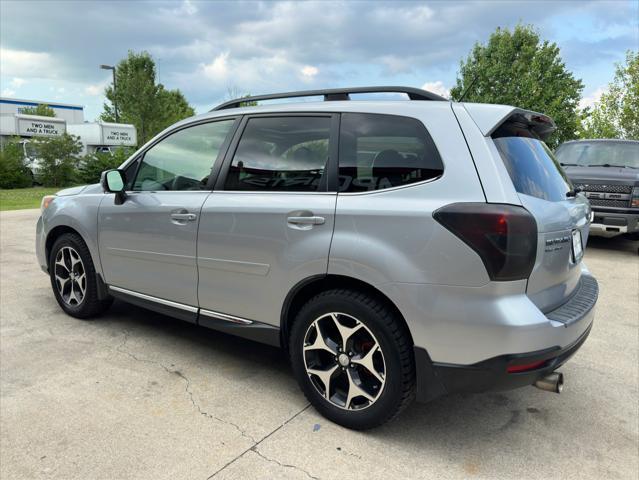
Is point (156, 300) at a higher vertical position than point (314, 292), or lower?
lower

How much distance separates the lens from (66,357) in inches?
142

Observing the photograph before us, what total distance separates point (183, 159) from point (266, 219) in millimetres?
1107

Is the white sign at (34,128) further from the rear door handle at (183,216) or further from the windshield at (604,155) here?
the rear door handle at (183,216)

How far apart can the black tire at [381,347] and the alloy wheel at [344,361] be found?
0.03 meters

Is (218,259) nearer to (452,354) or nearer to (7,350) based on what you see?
(452,354)

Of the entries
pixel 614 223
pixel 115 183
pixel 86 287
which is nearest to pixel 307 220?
pixel 115 183

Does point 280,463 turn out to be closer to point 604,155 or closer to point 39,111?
point 604,155

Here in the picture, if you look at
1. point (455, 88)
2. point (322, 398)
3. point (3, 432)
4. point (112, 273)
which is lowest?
point (3, 432)

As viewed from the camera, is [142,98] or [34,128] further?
[142,98]

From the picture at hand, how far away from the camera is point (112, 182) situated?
3.76 metres

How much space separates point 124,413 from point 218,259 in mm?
1061

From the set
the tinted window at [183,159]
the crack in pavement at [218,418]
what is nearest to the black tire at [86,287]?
the crack in pavement at [218,418]

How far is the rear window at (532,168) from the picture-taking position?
2.41 metres

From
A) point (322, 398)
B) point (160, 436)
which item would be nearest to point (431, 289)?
point (322, 398)
